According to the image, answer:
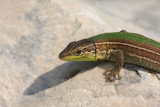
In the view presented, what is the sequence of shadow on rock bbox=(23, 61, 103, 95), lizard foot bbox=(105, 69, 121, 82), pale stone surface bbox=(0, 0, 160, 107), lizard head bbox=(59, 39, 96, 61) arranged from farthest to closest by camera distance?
shadow on rock bbox=(23, 61, 103, 95) → lizard head bbox=(59, 39, 96, 61) → lizard foot bbox=(105, 69, 121, 82) → pale stone surface bbox=(0, 0, 160, 107)

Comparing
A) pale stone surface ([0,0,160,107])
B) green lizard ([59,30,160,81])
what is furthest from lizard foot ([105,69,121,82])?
pale stone surface ([0,0,160,107])

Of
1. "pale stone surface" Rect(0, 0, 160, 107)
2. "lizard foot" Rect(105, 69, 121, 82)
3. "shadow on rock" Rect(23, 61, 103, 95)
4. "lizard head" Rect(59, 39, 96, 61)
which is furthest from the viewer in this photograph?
"shadow on rock" Rect(23, 61, 103, 95)

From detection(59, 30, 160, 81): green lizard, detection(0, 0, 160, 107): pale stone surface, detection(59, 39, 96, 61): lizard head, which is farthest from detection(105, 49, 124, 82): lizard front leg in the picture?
detection(59, 39, 96, 61): lizard head

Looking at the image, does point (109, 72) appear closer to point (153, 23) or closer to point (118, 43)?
point (118, 43)

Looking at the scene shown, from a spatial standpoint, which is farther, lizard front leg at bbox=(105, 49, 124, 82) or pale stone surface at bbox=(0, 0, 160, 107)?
lizard front leg at bbox=(105, 49, 124, 82)

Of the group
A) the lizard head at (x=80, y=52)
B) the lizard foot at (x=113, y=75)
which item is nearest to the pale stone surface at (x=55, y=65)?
the lizard foot at (x=113, y=75)

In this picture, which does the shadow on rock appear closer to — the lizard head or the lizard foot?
the lizard head

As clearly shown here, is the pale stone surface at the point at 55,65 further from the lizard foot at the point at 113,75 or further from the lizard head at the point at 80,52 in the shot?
the lizard head at the point at 80,52

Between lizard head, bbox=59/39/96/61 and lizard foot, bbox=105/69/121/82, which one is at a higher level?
lizard head, bbox=59/39/96/61
